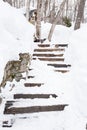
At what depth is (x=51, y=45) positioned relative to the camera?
10961mm

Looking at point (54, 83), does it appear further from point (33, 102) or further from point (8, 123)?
point (8, 123)

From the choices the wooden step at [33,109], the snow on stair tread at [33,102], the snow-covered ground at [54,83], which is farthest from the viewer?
the snow on stair tread at [33,102]

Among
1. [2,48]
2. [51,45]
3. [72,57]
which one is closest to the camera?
[2,48]

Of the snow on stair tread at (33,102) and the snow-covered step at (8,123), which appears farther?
the snow on stair tread at (33,102)

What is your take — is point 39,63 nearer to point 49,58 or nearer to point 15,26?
point 49,58

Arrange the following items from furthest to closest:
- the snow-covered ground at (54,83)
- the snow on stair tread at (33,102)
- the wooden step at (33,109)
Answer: the snow on stair tread at (33,102) < the wooden step at (33,109) < the snow-covered ground at (54,83)

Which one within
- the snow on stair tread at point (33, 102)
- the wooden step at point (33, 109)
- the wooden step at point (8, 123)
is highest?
the snow on stair tread at point (33, 102)

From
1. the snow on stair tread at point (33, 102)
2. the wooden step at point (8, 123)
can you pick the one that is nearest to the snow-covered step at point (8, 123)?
the wooden step at point (8, 123)

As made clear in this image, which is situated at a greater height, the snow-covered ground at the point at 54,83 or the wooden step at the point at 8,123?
the snow-covered ground at the point at 54,83

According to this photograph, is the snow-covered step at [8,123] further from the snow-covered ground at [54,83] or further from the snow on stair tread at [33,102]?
the snow on stair tread at [33,102]

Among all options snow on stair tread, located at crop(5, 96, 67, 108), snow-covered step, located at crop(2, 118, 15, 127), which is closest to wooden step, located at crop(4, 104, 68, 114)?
snow on stair tread, located at crop(5, 96, 67, 108)

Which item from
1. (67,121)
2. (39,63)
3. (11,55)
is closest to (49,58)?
(39,63)

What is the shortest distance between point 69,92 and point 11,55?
1865 mm

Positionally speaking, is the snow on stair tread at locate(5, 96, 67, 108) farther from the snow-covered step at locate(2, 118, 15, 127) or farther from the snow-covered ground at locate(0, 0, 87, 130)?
the snow-covered step at locate(2, 118, 15, 127)
